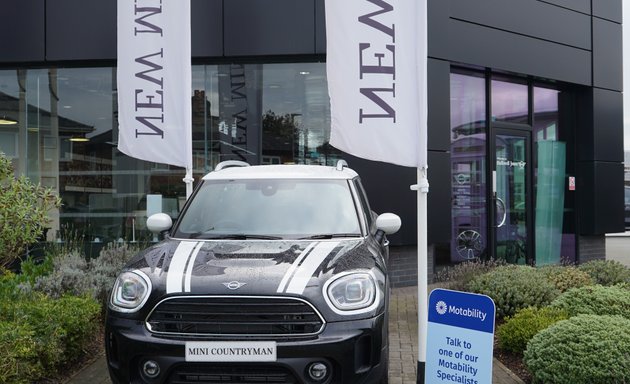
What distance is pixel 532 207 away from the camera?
38.5ft

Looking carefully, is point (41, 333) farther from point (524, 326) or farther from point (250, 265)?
point (524, 326)

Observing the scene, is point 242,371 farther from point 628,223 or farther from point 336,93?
point 628,223

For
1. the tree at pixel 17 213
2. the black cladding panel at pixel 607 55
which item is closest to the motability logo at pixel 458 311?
the tree at pixel 17 213

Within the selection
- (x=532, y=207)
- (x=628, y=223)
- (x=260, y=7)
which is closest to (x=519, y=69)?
(x=532, y=207)

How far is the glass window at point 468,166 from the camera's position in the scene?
1077 cm

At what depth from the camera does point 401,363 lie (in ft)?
17.9

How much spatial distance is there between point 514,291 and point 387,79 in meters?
2.78

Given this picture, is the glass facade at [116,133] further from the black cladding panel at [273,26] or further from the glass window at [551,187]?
the glass window at [551,187]

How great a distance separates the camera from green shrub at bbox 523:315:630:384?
4.17 m

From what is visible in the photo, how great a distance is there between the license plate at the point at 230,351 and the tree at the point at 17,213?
2.36 meters

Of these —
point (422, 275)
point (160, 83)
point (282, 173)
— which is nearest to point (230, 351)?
point (422, 275)

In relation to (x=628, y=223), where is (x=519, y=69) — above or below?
above

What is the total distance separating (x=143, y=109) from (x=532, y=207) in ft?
25.0

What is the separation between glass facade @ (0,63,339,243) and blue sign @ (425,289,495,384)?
6201mm
